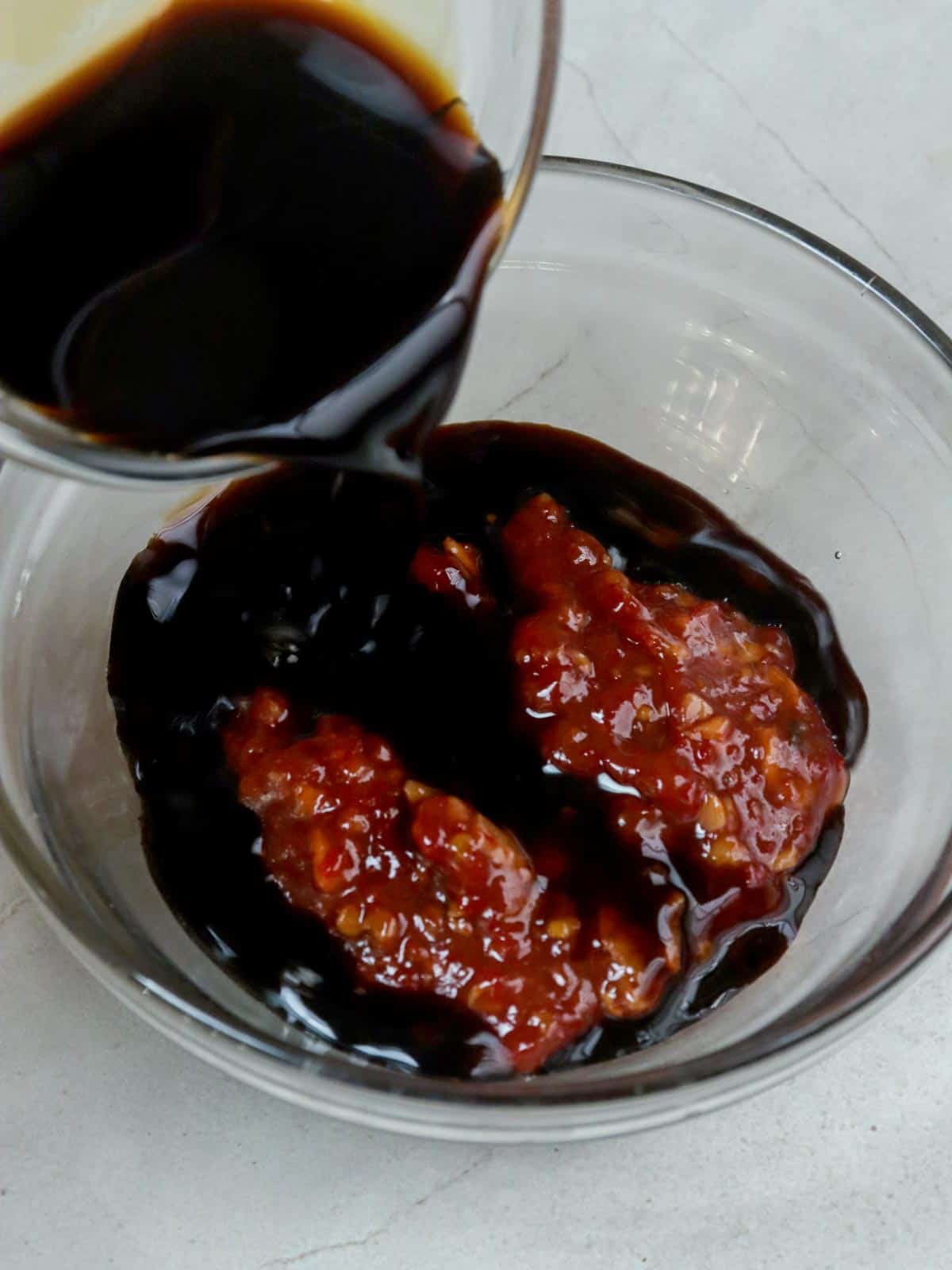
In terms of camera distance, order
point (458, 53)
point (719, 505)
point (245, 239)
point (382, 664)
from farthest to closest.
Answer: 1. point (719, 505)
2. point (382, 664)
3. point (458, 53)
4. point (245, 239)

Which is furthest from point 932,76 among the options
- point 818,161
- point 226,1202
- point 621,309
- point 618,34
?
point 226,1202

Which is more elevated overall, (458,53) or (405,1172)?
(458,53)

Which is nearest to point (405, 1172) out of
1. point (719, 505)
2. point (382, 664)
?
point (382, 664)

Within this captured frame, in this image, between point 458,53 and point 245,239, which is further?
point 458,53

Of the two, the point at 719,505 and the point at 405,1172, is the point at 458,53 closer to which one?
the point at 719,505

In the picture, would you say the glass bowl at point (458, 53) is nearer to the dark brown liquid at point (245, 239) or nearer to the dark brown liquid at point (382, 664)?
the dark brown liquid at point (245, 239)

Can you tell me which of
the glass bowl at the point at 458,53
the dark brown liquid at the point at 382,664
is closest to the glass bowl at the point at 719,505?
the dark brown liquid at the point at 382,664
